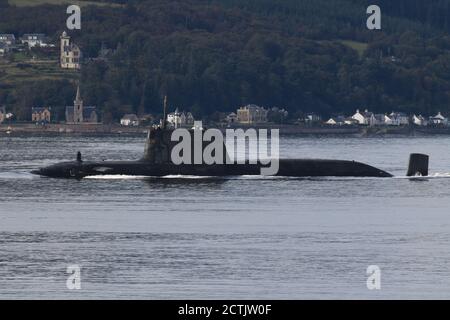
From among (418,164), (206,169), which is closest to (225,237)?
(206,169)

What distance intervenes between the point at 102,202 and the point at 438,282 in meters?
23.2

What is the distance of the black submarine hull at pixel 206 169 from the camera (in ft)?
225

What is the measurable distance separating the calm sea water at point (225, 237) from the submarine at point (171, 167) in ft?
1.60

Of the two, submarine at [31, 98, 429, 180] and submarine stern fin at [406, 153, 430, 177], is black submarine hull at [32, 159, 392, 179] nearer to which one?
submarine at [31, 98, 429, 180]

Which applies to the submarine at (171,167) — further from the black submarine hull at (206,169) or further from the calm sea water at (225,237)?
the calm sea water at (225,237)

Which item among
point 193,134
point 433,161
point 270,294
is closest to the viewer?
point 270,294

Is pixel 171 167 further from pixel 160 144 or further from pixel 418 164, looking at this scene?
pixel 418 164

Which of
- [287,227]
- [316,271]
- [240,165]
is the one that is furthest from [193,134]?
[316,271]

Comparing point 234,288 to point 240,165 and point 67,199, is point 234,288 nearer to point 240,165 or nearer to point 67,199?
point 67,199

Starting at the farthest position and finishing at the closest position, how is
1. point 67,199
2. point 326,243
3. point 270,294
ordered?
point 67,199 → point 326,243 → point 270,294

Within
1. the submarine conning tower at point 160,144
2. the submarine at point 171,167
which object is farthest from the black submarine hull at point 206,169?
the submarine conning tower at point 160,144

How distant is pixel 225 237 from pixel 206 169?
66.4ft

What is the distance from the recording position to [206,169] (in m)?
69.2

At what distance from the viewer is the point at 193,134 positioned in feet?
223
